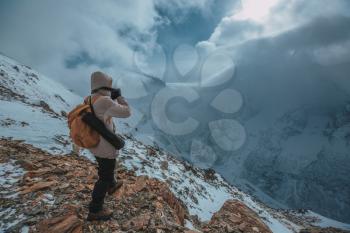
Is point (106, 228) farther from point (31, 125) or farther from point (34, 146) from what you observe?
point (31, 125)

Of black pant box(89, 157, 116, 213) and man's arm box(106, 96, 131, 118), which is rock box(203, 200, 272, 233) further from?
man's arm box(106, 96, 131, 118)

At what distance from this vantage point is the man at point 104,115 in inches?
194

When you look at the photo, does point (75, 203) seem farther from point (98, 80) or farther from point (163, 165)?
point (163, 165)

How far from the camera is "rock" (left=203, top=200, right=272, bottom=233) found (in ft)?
25.9

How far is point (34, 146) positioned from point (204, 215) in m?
7.91

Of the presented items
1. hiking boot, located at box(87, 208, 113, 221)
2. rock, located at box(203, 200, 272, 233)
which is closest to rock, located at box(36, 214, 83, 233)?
hiking boot, located at box(87, 208, 113, 221)

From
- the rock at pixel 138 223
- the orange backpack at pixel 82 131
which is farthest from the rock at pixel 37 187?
the orange backpack at pixel 82 131

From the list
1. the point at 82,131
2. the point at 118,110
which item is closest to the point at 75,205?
the point at 82,131

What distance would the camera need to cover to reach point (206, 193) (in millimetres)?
16344

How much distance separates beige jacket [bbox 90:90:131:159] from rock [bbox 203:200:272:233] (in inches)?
162

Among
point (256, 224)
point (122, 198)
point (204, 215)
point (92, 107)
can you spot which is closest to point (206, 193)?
point (204, 215)

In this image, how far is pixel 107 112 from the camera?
4934 millimetres

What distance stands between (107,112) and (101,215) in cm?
206

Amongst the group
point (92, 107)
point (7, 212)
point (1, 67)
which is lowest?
point (7, 212)
